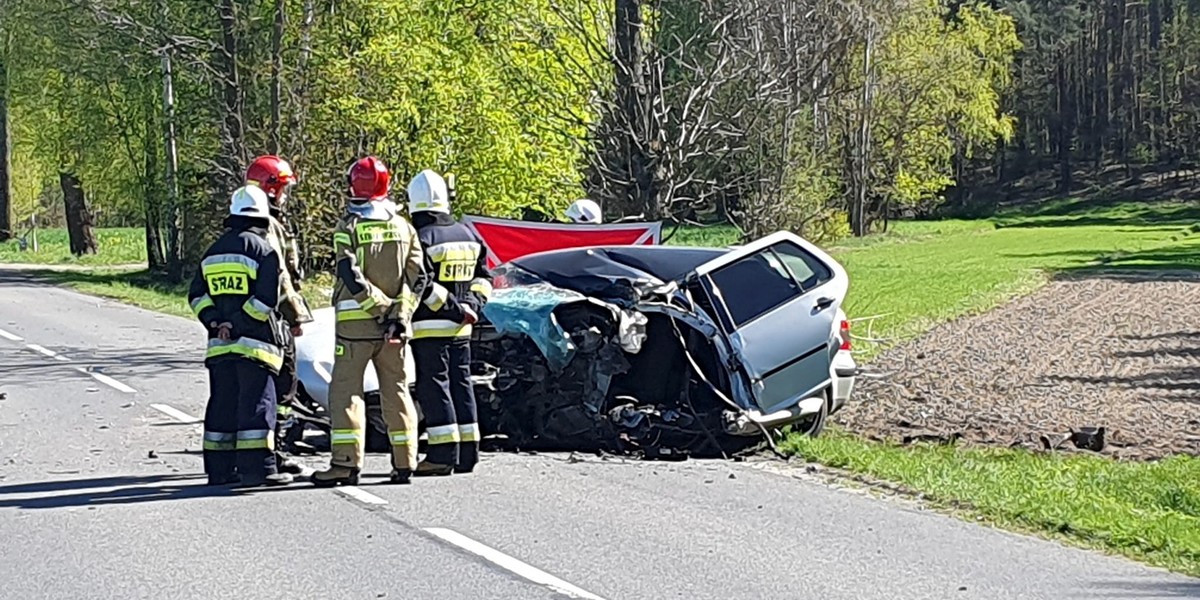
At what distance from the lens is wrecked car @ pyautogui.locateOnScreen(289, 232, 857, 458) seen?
10719 millimetres

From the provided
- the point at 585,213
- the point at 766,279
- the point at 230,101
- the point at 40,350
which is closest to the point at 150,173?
the point at 230,101

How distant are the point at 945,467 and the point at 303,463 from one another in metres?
4.31

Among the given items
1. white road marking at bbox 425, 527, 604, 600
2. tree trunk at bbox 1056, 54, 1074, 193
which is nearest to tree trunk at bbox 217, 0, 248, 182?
white road marking at bbox 425, 527, 604, 600

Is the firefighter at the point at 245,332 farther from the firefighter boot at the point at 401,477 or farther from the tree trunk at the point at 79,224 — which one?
the tree trunk at the point at 79,224

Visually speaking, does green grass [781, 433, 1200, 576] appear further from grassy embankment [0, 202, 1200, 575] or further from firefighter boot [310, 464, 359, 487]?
firefighter boot [310, 464, 359, 487]

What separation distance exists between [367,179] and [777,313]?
3250 mm

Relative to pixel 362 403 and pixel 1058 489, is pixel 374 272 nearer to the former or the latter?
pixel 362 403

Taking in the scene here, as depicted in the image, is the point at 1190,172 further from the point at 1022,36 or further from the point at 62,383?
the point at 62,383

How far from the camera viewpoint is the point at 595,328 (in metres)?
10.7

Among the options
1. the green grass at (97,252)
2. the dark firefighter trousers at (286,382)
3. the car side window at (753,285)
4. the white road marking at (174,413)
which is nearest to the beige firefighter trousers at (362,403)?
the dark firefighter trousers at (286,382)

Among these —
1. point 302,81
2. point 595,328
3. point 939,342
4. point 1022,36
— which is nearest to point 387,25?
point 302,81

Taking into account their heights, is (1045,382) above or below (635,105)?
below

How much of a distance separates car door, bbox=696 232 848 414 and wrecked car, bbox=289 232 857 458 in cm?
1

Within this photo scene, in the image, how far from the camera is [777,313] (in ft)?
36.5
